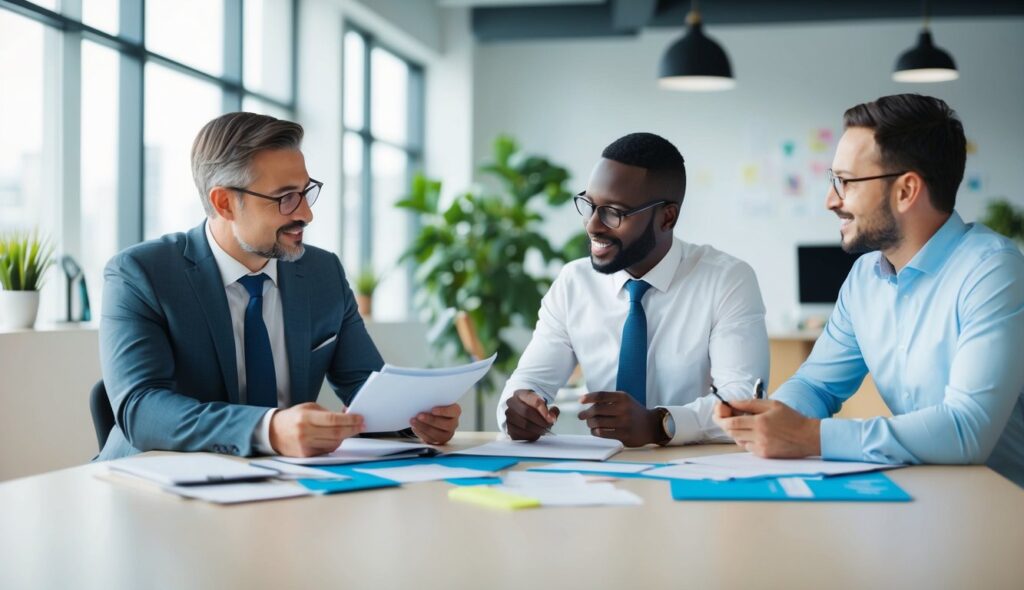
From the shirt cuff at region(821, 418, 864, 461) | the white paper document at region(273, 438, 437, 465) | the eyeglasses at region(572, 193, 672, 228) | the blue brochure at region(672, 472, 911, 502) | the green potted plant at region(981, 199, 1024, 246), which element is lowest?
the white paper document at region(273, 438, 437, 465)

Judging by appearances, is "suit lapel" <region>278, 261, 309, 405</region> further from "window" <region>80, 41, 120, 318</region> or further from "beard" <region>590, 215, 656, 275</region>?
"window" <region>80, 41, 120, 318</region>

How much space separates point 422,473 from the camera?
1619 millimetres

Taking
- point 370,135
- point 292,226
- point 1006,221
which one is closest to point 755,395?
point 292,226

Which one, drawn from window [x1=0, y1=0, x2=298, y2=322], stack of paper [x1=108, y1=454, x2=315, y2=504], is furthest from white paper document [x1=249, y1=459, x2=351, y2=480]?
window [x1=0, y1=0, x2=298, y2=322]

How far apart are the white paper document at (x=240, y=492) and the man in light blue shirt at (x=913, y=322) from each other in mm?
744

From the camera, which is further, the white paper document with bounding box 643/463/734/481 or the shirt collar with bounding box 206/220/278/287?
the shirt collar with bounding box 206/220/278/287

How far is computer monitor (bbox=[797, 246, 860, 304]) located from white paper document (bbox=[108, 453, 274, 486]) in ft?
18.7

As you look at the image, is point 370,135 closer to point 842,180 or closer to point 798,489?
point 842,180

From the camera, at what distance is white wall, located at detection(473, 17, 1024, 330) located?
24.5 feet

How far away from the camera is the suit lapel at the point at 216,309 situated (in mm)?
2068

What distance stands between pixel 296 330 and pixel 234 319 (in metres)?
0.13

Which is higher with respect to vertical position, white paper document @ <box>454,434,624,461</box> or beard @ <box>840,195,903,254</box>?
beard @ <box>840,195,903,254</box>

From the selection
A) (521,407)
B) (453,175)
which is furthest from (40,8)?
(453,175)

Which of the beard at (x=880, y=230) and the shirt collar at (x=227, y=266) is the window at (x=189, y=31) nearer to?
the shirt collar at (x=227, y=266)
